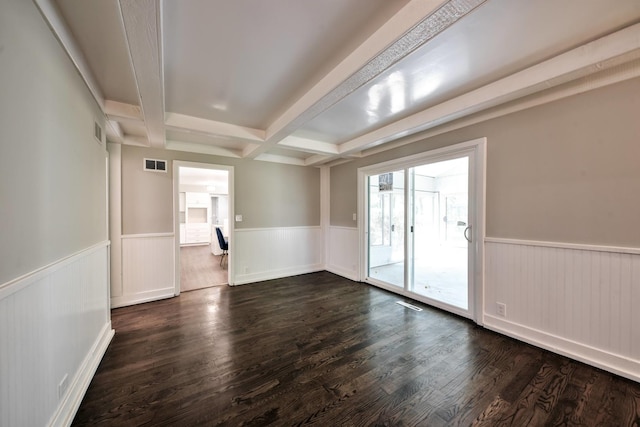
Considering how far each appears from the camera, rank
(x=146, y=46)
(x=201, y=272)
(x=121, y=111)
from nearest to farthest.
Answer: (x=146, y=46), (x=121, y=111), (x=201, y=272)

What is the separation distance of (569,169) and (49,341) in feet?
13.4

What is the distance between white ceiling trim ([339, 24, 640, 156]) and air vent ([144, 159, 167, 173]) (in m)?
3.72

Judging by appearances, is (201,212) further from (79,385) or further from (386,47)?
(386,47)

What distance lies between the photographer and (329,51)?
5.80ft

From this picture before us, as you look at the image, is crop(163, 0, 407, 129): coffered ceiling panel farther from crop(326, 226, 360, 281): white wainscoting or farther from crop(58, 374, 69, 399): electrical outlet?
crop(326, 226, 360, 281): white wainscoting

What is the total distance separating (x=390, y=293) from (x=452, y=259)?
1400 millimetres

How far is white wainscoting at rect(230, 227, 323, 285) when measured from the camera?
14.6ft

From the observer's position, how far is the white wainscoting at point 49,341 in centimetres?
104

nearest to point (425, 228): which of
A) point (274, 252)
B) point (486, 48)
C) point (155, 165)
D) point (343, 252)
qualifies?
point (343, 252)

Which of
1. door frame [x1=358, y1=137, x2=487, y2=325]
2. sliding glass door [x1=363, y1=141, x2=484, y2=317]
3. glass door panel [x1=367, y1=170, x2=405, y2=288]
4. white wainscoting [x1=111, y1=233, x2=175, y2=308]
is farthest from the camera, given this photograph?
glass door panel [x1=367, y1=170, x2=405, y2=288]

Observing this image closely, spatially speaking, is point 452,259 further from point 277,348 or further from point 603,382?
point 277,348

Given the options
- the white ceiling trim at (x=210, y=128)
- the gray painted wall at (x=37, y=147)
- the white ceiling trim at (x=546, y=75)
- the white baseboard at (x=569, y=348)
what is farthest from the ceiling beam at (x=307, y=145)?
the white baseboard at (x=569, y=348)

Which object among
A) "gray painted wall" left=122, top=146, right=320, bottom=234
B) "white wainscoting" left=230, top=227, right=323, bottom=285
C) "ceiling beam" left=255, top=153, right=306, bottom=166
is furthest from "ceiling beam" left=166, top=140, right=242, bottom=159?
"white wainscoting" left=230, top=227, right=323, bottom=285

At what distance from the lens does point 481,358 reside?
7.03 ft
